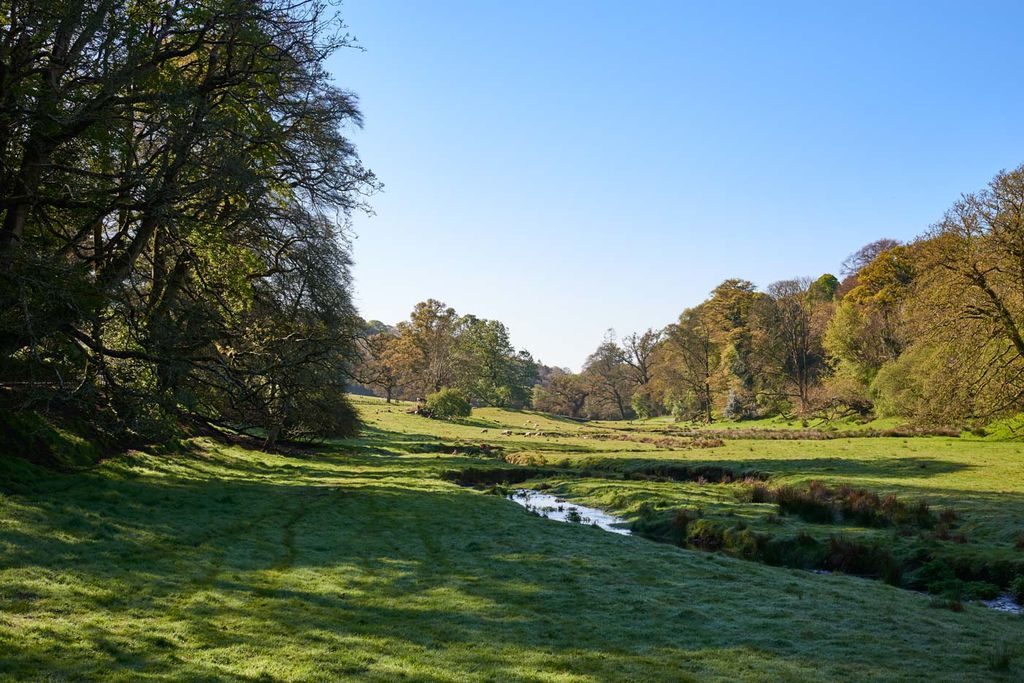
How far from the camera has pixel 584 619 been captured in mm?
10672

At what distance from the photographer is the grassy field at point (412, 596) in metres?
8.21

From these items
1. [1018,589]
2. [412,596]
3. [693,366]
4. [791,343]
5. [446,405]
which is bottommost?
[446,405]

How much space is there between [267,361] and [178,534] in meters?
9.53

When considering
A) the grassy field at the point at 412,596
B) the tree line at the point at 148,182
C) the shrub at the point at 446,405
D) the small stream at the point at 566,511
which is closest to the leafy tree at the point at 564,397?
the shrub at the point at 446,405

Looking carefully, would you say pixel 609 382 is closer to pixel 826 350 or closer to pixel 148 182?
pixel 826 350

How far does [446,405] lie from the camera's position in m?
81.1

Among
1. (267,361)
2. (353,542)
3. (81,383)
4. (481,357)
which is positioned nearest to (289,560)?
(353,542)

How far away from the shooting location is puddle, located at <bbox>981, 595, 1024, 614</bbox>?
12.5 meters

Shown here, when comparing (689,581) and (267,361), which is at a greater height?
(267,361)

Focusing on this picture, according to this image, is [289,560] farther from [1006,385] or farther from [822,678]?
[1006,385]

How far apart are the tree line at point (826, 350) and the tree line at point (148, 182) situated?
1077cm

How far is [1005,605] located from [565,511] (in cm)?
1387

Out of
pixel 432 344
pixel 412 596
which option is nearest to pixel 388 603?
pixel 412 596

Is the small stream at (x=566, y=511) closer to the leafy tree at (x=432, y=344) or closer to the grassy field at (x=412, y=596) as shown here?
the grassy field at (x=412, y=596)
